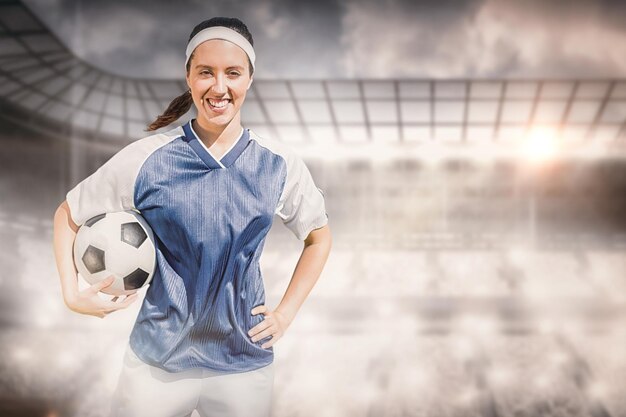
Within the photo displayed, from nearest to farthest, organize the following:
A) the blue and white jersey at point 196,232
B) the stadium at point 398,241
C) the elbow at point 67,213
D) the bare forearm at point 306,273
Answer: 1. the blue and white jersey at point 196,232
2. the elbow at point 67,213
3. the bare forearm at point 306,273
4. the stadium at point 398,241

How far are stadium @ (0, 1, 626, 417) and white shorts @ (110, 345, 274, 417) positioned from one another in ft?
6.58

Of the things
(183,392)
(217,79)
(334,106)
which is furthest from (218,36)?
(334,106)

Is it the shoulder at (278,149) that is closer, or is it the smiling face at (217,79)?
the smiling face at (217,79)

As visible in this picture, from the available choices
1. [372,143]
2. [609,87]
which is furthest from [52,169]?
[609,87]

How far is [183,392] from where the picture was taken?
1.12m

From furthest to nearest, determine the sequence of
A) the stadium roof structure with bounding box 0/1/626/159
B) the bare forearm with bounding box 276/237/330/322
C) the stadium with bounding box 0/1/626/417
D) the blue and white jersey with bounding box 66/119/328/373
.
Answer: the stadium roof structure with bounding box 0/1/626/159
the stadium with bounding box 0/1/626/417
the bare forearm with bounding box 276/237/330/322
the blue and white jersey with bounding box 66/119/328/373

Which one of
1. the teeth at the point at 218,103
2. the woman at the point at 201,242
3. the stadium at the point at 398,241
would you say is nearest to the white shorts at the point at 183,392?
the woman at the point at 201,242

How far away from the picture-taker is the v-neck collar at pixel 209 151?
1146 millimetres

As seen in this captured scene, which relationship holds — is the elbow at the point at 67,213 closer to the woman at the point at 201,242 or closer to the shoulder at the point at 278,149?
the woman at the point at 201,242

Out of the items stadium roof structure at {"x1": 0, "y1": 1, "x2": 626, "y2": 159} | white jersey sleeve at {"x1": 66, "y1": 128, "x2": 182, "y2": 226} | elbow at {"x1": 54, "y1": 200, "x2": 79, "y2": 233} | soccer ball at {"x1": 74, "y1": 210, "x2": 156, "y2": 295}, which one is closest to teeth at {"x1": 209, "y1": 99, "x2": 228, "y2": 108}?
white jersey sleeve at {"x1": 66, "y1": 128, "x2": 182, "y2": 226}

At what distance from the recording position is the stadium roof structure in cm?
696

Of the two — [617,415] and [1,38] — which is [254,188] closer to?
[617,415]

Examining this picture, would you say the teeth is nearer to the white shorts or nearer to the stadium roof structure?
the white shorts

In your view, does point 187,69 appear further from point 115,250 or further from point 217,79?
point 115,250
